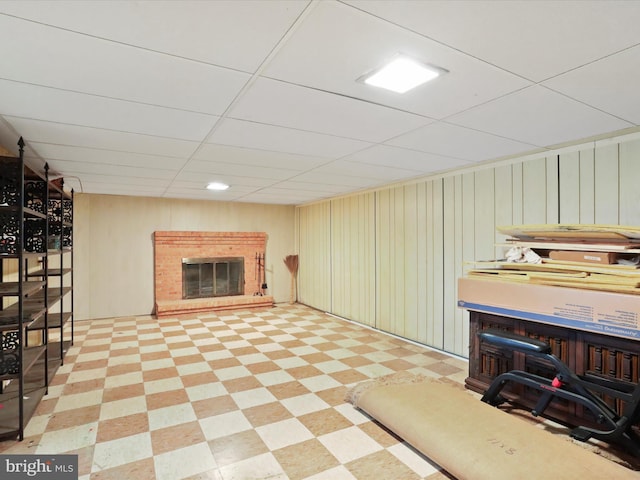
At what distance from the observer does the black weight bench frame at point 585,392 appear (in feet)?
7.32

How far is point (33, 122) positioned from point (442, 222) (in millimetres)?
4147

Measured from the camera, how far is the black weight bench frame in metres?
2.23

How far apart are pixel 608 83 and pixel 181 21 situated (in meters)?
2.14

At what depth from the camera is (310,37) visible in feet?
4.89

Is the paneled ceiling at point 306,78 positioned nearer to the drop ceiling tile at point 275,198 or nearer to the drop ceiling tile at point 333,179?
the drop ceiling tile at point 333,179

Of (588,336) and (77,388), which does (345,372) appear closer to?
(588,336)

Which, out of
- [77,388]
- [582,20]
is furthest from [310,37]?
[77,388]

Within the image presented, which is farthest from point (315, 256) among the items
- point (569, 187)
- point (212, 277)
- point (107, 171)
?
point (569, 187)

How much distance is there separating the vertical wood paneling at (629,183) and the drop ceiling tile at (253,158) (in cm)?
256

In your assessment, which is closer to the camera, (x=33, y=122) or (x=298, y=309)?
(x=33, y=122)

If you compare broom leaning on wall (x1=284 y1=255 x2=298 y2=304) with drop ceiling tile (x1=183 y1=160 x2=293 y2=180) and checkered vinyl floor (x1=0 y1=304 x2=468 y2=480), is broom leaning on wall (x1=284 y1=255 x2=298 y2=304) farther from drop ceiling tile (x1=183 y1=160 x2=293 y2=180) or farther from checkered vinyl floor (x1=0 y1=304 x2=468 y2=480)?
drop ceiling tile (x1=183 y1=160 x2=293 y2=180)

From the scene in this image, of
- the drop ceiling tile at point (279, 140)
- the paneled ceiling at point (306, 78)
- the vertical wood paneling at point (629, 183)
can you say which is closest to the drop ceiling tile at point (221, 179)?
the paneled ceiling at point (306, 78)

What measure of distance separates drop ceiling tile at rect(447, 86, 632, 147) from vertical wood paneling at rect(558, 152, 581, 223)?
0.35 m

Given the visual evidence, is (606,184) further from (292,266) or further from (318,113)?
(292,266)
